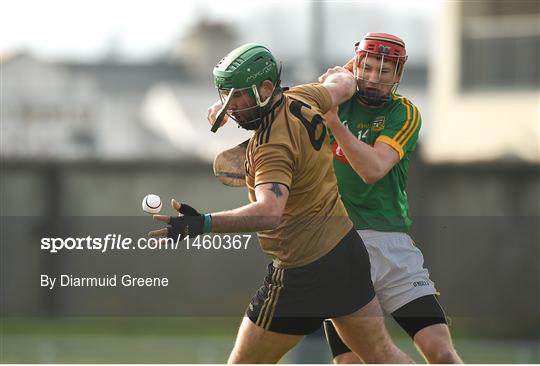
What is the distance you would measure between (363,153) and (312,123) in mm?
494

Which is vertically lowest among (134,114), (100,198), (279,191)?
A: (134,114)

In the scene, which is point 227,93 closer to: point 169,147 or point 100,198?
point 100,198

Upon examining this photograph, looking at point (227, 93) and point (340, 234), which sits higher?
point (227, 93)

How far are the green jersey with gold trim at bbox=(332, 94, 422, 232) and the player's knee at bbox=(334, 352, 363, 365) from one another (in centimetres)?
72

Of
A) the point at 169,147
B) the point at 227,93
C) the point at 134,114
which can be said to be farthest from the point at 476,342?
the point at 134,114

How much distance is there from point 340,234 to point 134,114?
82.7 ft

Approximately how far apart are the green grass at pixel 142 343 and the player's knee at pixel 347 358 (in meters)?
6.00

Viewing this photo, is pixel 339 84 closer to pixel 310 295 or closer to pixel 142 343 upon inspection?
pixel 310 295

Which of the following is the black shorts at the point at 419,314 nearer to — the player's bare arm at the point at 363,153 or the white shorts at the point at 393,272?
the white shorts at the point at 393,272

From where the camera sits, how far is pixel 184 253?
16.8 m

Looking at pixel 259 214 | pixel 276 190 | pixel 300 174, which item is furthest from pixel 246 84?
pixel 259 214

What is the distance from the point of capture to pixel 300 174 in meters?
6.78

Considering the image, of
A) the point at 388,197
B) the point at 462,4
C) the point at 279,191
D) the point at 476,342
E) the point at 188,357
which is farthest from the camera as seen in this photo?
the point at 462,4

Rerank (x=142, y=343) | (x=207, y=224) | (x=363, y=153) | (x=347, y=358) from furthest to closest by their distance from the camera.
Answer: (x=142, y=343)
(x=347, y=358)
(x=363, y=153)
(x=207, y=224)
